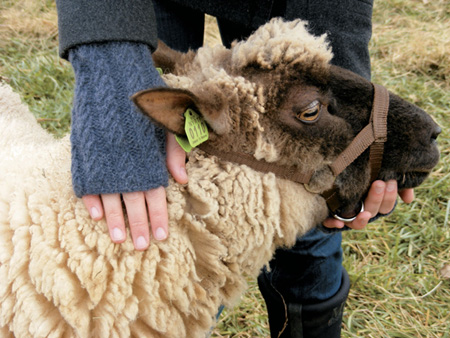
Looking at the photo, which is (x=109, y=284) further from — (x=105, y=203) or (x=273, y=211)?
(x=273, y=211)

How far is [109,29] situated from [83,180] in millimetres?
485

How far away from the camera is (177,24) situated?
2.06 metres

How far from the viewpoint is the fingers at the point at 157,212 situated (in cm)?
129

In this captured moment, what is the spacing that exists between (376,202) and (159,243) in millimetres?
865

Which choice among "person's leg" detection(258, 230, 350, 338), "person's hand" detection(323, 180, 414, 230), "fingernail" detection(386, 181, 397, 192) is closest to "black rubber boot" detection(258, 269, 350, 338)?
"person's leg" detection(258, 230, 350, 338)

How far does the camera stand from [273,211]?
145 centimetres

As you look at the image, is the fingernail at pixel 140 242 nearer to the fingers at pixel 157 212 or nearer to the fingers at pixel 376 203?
the fingers at pixel 157 212

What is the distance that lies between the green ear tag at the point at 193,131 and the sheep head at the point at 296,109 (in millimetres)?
34

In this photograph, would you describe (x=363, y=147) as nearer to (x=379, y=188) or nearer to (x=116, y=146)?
(x=379, y=188)

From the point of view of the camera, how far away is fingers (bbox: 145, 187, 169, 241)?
1285 millimetres

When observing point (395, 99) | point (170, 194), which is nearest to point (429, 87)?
point (395, 99)

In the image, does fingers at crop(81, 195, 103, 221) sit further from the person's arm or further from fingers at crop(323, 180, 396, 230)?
fingers at crop(323, 180, 396, 230)

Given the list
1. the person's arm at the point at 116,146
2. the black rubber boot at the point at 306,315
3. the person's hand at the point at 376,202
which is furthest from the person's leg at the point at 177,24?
the black rubber boot at the point at 306,315

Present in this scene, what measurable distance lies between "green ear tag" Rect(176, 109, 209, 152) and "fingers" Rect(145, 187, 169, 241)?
0.16 m
